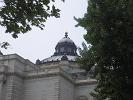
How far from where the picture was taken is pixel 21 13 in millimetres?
13766

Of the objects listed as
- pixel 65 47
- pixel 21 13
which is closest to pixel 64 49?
pixel 65 47

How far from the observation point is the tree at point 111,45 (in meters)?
20.9

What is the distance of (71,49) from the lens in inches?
3194

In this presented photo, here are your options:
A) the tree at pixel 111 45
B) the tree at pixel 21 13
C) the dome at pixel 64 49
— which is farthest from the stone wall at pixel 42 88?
the tree at pixel 21 13

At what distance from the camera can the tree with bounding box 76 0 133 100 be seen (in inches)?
824

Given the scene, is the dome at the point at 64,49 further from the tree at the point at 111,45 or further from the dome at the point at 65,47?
the tree at the point at 111,45

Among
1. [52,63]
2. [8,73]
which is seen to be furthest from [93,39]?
[52,63]

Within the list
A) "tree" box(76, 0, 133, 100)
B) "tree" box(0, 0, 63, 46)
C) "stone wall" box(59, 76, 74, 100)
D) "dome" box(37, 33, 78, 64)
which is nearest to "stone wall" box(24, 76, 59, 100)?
"stone wall" box(59, 76, 74, 100)

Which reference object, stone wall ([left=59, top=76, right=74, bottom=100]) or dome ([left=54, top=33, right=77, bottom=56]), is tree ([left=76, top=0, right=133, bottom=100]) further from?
dome ([left=54, top=33, right=77, bottom=56])

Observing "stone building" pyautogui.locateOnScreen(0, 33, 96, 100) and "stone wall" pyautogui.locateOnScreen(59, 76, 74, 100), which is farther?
"stone wall" pyautogui.locateOnScreen(59, 76, 74, 100)

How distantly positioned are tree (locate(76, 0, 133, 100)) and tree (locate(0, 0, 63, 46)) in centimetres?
777

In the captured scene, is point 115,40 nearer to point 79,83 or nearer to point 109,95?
point 109,95

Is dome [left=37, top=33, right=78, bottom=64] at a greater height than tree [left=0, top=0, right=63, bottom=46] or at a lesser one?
greater

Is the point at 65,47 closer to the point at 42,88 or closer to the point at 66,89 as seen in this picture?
the point at 66,89
